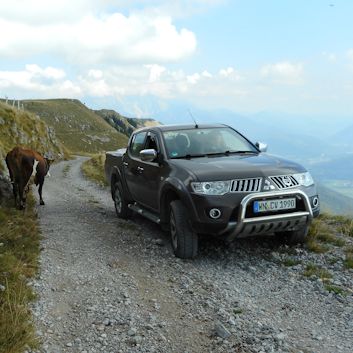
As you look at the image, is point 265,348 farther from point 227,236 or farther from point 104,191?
point 104,191

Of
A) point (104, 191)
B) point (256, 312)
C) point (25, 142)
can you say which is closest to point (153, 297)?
point (256, 312)

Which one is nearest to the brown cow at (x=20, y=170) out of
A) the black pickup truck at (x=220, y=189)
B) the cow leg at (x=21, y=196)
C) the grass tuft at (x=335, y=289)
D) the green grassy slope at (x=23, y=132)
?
the cow leg at (x=21, y=196)

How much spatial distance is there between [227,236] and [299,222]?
1198 millimetres

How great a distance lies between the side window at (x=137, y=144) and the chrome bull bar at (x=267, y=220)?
11.4 feet

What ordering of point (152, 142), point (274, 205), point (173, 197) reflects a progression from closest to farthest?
point (274, 205) < point (173, 197) < point (152, 142)

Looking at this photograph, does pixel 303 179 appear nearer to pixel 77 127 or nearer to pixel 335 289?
pixel 335 289

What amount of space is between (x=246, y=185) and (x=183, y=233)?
128cm

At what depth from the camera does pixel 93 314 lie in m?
5.08

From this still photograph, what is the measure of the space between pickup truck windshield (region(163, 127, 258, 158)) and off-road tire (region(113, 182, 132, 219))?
2507 mm

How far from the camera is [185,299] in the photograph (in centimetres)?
553

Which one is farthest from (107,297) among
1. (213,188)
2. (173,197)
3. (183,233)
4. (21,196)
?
(21,196)

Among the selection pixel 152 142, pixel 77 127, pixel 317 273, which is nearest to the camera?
pixel 317 273

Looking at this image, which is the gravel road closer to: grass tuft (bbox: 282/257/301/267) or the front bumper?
grass tuft (bbox: 282/257/301/267)

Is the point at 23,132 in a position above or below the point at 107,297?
above
